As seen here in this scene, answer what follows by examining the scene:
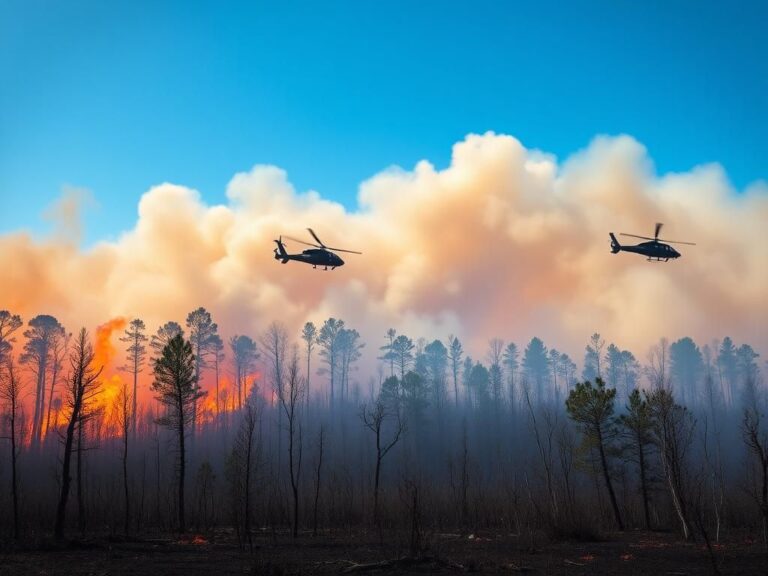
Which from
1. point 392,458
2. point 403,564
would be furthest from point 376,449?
point 403,564

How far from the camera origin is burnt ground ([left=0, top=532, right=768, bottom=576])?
22.8m

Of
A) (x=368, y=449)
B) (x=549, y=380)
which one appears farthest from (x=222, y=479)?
(x=549, y=380)

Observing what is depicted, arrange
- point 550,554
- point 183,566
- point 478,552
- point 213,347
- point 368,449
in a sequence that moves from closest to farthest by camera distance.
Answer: point 183,566 < point 550,554 < point 478,552 < point 368,449 < point 213,347

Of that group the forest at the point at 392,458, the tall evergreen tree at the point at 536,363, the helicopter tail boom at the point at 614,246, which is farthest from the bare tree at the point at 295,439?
the tall evergreen tree at the point at 536,363

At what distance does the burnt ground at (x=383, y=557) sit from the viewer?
2278cm

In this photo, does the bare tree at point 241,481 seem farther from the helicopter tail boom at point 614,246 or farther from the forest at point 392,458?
the helicopter tail boom at point 614,246

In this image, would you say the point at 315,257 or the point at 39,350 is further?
the point at 39,350

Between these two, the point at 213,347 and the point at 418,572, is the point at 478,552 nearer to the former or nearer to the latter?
the point at 418,572

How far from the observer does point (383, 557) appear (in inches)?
1044

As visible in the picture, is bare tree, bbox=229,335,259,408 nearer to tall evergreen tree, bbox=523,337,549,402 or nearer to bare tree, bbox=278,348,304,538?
bare tree, bbox=278,348,304,538

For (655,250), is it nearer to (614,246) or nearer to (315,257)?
(614,246)

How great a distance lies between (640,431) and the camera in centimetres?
4506

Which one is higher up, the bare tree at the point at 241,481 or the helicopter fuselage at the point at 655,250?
the helicopter fuselage at the point at 655,250

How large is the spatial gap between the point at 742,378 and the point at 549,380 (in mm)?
53605
